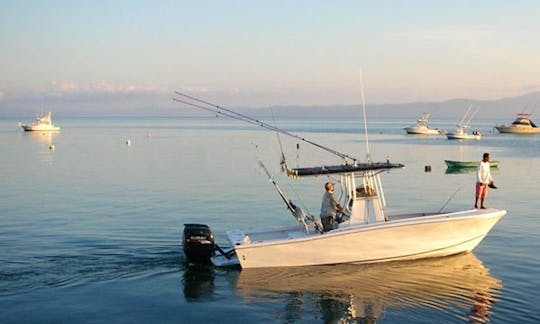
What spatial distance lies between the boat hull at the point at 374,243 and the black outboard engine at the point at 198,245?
0.94 meters

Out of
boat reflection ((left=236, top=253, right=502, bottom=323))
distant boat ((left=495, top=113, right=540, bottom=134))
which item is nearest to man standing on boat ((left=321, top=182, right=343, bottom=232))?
boat reflection ((left=236, top=253, right=502, bottom=323))

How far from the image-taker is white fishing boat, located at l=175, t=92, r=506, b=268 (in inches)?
647

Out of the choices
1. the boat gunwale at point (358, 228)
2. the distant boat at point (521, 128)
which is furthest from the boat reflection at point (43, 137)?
the distant boat at point (521, 128)

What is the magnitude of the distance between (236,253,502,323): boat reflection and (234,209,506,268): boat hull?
0.23 metres

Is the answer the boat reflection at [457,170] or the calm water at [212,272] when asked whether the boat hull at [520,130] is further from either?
the calm water at [212,272]

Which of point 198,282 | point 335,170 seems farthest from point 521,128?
point 198,282

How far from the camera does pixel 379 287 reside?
1534cm

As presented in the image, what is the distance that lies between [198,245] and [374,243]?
185 inches

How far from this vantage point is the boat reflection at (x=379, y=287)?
543 inches

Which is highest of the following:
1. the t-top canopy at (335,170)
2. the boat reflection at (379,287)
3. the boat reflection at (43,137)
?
the boat reflection at (43,137)

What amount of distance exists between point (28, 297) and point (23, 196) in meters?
18.5

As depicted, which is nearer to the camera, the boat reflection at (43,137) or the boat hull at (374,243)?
the boat hull at (374,243)

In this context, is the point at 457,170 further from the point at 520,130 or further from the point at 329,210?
the point at 520,130

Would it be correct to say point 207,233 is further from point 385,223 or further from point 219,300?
point 385,223
